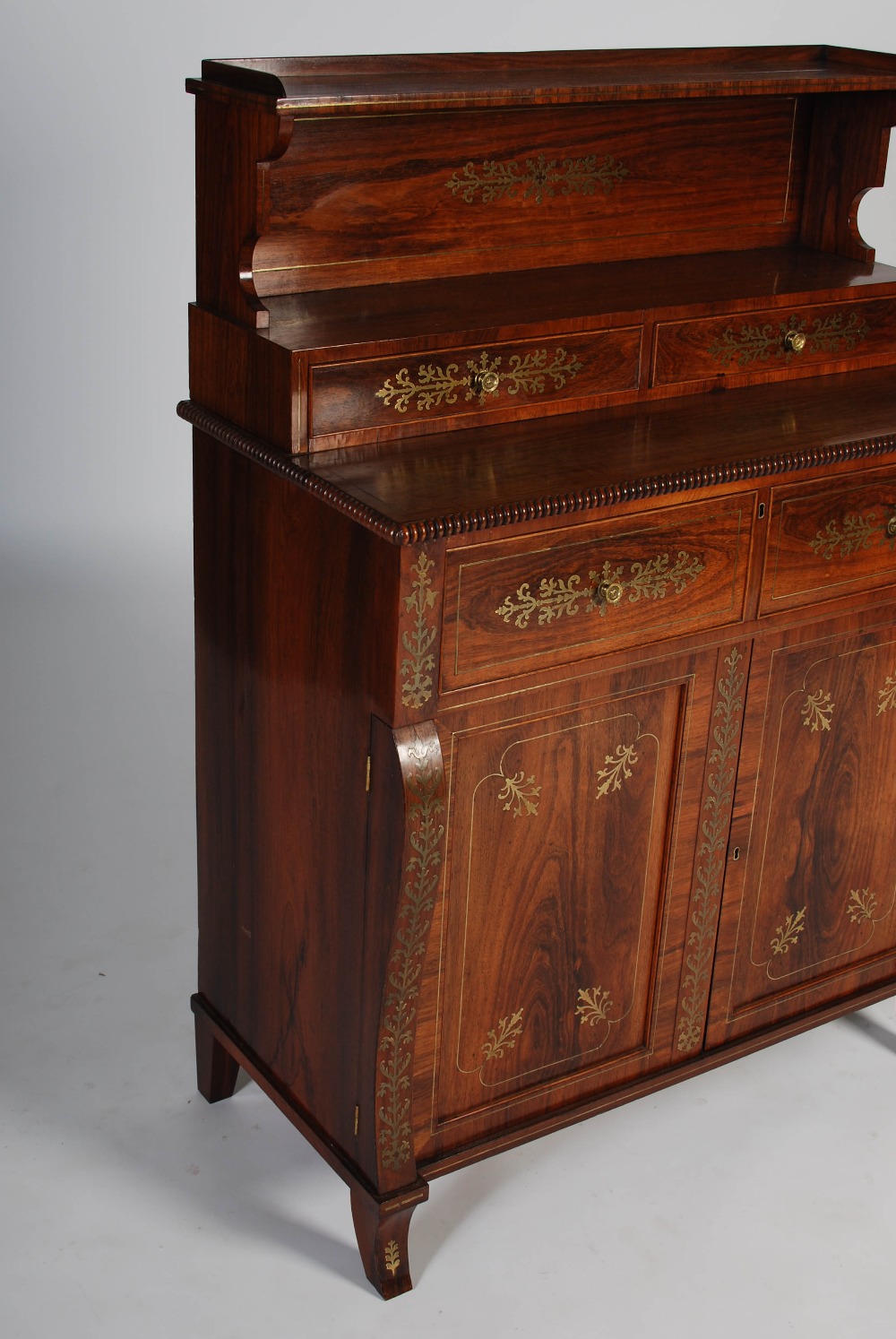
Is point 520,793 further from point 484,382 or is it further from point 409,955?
point 484,382

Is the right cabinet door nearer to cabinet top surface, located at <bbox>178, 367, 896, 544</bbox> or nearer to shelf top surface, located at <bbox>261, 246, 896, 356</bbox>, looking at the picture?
cabinet top surface, located at <bbox>178, 367, 896, 544</bbox>

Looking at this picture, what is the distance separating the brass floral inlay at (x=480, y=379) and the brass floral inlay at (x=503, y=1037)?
3.17 feet

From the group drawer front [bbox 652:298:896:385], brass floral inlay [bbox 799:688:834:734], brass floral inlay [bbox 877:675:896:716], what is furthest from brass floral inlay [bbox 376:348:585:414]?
brass floral inlay [bbox 877:675:896:716]

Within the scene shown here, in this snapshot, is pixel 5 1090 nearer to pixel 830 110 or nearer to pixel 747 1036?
pixel 747 1036

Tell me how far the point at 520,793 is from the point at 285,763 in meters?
0.37

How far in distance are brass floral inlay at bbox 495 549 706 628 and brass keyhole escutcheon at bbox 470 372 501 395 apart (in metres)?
0.35

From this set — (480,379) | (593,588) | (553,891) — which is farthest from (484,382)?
(553,891)

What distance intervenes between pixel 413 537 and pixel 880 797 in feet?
4.12

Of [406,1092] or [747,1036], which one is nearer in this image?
[406,1092]

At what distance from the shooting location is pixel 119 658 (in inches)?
183

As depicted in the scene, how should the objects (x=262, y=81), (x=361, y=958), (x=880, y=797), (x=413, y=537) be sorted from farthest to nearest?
(x=880, y=797), (x=361, y=958), (x=262, y=81), (x=413, y=537)

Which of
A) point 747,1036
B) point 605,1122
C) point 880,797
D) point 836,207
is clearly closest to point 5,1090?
point 605,1122

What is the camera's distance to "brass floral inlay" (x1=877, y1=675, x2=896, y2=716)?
2.87 meters

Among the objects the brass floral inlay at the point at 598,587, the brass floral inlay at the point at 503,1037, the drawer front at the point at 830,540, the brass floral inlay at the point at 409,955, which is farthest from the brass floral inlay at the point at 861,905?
the brass floral inlay at the point at 409,955
